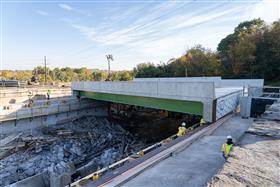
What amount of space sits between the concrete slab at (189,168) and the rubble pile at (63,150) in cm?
765

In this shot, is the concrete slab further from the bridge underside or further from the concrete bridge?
the bridge underside

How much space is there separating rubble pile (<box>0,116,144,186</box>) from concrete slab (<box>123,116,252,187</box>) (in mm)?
7647

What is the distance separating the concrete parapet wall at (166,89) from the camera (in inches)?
472

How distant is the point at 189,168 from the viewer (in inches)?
253

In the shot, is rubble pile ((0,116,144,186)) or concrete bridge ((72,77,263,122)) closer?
concrete bridge ((72,77,263,122))

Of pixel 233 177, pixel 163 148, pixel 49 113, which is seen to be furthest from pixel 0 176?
pixel 233 177

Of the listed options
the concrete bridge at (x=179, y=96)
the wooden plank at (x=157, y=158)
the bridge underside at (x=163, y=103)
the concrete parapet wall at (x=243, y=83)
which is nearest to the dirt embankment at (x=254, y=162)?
the wooden plank at (x=157, y=158)

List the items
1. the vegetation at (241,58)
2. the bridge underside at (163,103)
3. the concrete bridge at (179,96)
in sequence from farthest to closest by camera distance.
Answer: the vegetation at (241,58) → the bridge underside at (163,103) → the concrete bridge at (179,96)

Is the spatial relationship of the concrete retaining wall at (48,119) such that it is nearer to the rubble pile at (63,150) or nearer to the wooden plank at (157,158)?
the rubble pile at (63,150)

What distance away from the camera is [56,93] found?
89.4 feet

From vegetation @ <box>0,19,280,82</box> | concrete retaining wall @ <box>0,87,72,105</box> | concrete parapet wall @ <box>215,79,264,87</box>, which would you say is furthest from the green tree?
concrete retaining wall @ <box>0,87,72,105</box>

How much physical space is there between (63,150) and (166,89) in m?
9.66

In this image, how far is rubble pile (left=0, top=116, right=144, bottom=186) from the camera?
1295 centimetres

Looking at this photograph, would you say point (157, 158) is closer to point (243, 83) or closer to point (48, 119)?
point (48, 119)
